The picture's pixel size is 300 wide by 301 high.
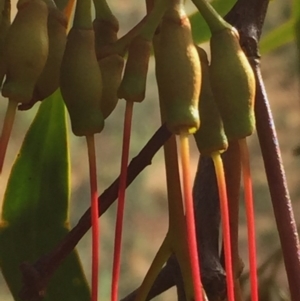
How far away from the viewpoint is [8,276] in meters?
0.42

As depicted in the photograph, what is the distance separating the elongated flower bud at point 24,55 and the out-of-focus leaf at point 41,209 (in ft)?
0.64

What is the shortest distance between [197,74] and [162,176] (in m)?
1.02

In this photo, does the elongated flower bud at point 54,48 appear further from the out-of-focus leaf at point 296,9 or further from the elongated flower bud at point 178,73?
the out-of-focus leaf at point 296,9

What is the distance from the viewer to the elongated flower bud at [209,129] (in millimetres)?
260

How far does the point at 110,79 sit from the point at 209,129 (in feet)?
0.17

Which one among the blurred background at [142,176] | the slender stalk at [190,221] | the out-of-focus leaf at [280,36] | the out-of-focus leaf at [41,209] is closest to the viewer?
the slender stalk at [190,221]

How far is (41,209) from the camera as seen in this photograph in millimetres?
436

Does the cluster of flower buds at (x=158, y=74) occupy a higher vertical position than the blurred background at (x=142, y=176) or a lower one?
lower

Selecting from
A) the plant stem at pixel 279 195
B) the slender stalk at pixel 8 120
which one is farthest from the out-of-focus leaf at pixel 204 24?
the slender stalk at pixel 8 120

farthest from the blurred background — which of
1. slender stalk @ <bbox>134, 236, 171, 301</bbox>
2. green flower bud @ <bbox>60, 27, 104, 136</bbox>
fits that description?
green flower bud @ <bbox>60, 27, 104, 136</bbox>

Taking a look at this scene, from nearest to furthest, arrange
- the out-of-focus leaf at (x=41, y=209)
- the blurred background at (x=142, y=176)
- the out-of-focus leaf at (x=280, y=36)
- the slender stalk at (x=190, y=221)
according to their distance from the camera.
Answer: the slender stalk at (x=190, y=221) → the out-of-focus leaf at (x=41, y=209) → the out-of-focus leaf at (x=280, y=36) → the blurred background at (x=142, y=176)

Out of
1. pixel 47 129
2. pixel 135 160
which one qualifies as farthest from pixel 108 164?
pixel 135 160

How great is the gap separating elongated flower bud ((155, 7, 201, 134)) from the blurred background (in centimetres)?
92

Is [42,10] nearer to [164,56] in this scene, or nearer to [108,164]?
[164,56]
